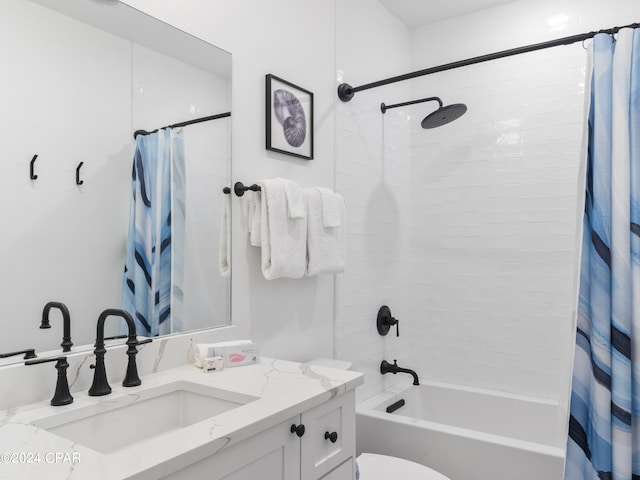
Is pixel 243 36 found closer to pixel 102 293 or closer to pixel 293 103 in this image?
pixel 293 103

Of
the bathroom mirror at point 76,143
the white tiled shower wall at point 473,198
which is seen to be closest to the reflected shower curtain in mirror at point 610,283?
the white tiled shower wall at point 473,198

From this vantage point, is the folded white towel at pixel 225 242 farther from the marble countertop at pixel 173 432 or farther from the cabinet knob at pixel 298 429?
the cabinet knob at pixel 298 429

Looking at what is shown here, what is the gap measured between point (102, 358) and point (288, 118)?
120 centimetres

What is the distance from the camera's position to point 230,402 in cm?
122

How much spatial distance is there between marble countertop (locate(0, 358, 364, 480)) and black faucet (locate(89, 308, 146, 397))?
0.02 meters

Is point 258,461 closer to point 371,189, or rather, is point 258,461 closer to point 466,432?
point 466,432

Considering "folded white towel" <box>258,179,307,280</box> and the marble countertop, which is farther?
"folded white towel" <box>258,179,307,280</box>

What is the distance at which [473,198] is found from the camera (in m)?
2.79

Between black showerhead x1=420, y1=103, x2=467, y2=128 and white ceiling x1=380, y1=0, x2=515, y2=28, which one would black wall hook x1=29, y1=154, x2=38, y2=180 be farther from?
white ceiling x1=380, y1=0, x2=515, y2=28

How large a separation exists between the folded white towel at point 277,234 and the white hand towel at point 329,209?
15 cm

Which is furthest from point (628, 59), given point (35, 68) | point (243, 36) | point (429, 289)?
point (35, 68)

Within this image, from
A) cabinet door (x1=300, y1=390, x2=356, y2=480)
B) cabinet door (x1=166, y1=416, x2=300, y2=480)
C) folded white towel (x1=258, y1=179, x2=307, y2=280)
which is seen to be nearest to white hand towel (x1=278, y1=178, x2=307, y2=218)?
folded white towel (x1=258, y1=179, x2=307, y2=280)

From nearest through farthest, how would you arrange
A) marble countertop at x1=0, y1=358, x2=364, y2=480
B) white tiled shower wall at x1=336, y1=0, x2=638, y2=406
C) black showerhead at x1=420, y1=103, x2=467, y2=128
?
marble countertop at x1=0, y1=358, x2=364, y2=480 → black showerhead at x1=420, y1=103, x2=467, y2=128 → white tiled shower wall at x1=336, y1=0, x2=638, y2=406

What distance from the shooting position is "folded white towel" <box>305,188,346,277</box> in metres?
1.86
